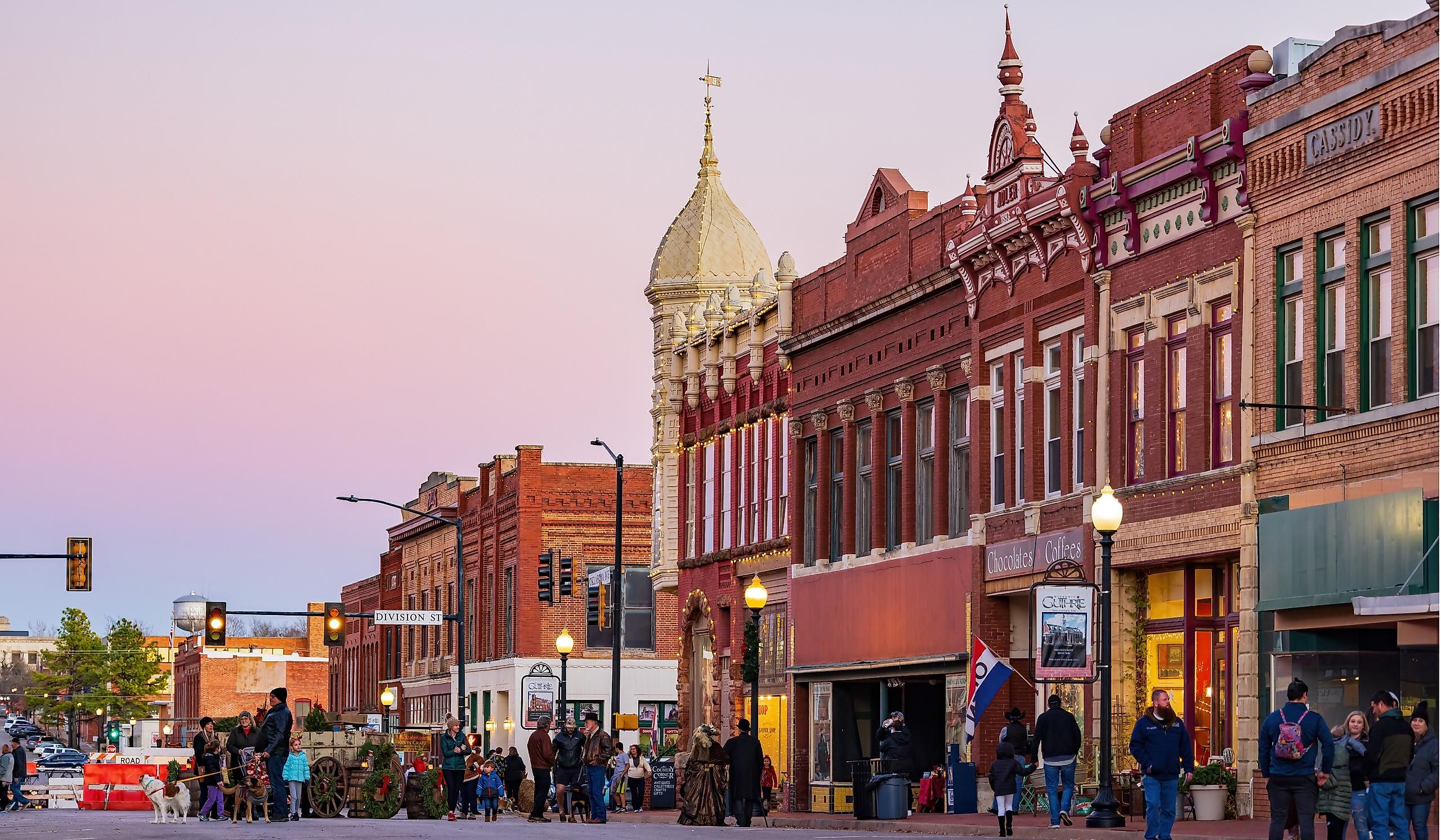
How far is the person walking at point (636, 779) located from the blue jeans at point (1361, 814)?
80.9 ft

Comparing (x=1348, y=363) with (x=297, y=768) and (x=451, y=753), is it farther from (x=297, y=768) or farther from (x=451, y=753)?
(x=451, y=753)

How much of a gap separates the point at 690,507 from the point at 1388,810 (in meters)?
34.9

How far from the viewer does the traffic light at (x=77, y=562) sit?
→ 49.9 meters

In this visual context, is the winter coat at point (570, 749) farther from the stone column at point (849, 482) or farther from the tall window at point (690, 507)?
the tall window at point (690, 507)

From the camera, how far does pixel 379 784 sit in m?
39.4

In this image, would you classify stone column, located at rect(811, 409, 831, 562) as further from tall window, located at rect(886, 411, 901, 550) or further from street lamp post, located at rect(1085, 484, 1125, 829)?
street lamp post, located at rect(1085, 484, 1125, 829)

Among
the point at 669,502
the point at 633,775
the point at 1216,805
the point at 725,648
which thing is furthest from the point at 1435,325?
the point at 669,502

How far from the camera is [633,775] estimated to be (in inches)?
1843

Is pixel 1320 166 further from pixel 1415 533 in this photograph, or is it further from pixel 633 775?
pixel 633 775

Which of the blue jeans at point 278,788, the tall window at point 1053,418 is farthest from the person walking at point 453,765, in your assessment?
the tall window at point 1053,418

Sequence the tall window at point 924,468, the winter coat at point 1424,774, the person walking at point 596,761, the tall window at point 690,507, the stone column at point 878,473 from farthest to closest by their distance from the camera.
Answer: the tall window at point 690,507, the stone column at point 878,473, the tall window at point 924,468, the person walking at point 596,761, the winter coat at point 1424,774

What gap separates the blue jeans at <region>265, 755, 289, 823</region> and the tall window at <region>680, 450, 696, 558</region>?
74.7ft

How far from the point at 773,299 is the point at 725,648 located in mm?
7952

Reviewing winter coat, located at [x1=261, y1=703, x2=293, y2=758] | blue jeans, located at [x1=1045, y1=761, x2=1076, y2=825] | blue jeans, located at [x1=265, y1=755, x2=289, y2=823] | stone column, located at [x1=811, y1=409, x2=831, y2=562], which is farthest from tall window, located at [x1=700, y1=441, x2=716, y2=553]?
blue jeans, located at [x1=1045, y1=761, x2=1076, y2=825]
